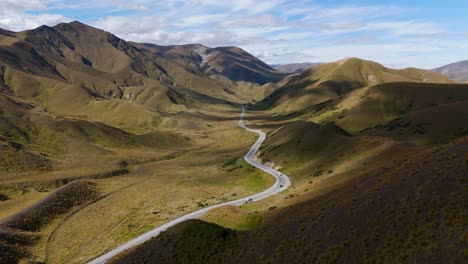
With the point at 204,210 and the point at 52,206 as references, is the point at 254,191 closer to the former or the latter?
the point at 204,210

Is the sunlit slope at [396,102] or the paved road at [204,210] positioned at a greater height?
the sunlit slope at [396,102]

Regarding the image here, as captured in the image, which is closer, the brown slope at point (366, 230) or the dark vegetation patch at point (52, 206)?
the brown slope at point (366, 230)

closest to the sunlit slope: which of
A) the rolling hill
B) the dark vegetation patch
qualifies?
the rolling hill

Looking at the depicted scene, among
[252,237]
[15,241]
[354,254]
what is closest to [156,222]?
[15,241]

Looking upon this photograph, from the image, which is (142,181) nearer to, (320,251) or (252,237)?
(252,237)

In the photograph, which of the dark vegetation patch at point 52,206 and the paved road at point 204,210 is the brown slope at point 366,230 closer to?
the paved road at point 204,210

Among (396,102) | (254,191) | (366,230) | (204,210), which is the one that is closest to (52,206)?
(204,210)

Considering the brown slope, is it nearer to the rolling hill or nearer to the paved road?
the rolling hill

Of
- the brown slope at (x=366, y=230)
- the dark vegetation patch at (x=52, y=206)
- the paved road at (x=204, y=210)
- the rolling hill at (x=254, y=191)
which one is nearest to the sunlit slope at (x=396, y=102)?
the rolling hill at (x=254, y=191)

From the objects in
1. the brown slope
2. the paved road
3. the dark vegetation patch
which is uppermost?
the brown slope

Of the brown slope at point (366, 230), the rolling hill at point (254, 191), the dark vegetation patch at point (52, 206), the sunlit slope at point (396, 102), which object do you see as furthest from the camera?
the sunlit slope at point (396, 102)

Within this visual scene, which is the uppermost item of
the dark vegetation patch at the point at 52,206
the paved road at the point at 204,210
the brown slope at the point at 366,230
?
the brown slope at the point at 366,230

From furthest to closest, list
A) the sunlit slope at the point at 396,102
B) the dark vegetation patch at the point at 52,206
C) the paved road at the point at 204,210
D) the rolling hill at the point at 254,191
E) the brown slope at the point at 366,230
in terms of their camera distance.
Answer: the sunlit slope at the point at 396,102 → the dark vegetation patch at the point at 52,206 → the paved road at the point at 204,210 → the rolling hill at the point at 254,191 → the brown slope at the point at 366,230
